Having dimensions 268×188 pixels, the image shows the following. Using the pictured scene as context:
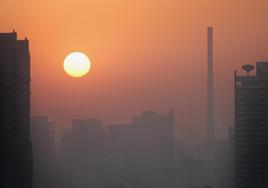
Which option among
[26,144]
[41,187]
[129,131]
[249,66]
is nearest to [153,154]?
[129,131]

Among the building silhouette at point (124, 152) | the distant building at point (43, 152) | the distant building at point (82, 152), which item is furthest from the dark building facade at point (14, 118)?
the building silhouette at point (124, 152)

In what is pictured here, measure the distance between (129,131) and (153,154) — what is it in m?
1.46

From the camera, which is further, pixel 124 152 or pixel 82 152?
pixel 124 152

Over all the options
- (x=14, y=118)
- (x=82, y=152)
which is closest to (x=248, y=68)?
(x=82, y=152)

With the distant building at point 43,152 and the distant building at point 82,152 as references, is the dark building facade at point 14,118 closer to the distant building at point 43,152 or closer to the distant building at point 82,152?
the distant building at point 43,152

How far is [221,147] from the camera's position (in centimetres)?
3222

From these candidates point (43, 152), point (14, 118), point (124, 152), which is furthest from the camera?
point (124, 152)

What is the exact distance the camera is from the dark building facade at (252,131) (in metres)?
33.2

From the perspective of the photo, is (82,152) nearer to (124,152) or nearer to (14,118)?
(124,152)

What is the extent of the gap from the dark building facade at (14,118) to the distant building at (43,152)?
189cm

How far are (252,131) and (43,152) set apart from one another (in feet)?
38.0

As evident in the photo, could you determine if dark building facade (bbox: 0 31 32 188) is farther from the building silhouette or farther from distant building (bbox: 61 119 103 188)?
the building silhouette

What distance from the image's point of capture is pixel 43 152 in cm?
2469

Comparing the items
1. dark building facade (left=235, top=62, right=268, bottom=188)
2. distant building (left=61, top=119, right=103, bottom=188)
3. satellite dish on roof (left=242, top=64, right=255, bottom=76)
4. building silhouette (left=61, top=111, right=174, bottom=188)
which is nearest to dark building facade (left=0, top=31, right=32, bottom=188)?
distant building (left=61, top=119, right=103, bottom=188)
